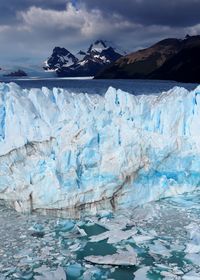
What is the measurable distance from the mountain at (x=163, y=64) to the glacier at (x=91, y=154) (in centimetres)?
7475

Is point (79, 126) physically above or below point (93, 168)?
above

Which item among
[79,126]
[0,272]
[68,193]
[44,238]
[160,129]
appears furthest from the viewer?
A: [160,129]

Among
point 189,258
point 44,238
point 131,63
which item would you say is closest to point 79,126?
point 44,238

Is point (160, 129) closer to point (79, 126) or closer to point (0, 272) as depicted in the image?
point (79, 126)

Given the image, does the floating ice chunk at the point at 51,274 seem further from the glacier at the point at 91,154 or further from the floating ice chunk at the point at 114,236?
the glacier at the point at 91,154

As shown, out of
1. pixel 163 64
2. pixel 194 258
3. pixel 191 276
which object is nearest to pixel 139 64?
pixel 163 64

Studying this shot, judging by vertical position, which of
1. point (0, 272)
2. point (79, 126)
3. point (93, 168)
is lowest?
point (0, 272)

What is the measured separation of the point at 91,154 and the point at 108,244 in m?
2.43

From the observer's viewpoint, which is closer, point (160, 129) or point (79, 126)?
point (79, 126)

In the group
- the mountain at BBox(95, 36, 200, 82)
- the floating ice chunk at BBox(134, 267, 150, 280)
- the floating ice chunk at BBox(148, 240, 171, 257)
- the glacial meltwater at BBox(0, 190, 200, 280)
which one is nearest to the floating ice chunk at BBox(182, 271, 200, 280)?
the glacial meltwater at BBox(0, 190, 200, 280)

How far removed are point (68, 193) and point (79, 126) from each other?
151cm

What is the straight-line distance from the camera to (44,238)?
7543 millimetres

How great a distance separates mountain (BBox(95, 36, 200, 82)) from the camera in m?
93.8

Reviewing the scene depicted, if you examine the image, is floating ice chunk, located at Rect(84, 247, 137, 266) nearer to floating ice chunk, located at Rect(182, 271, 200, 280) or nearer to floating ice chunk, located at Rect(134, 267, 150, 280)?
floating ice chunk, located at Rect(134, 267, 150, 280)
